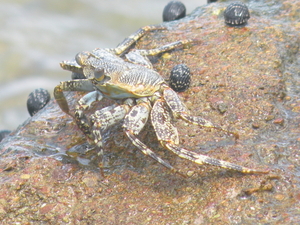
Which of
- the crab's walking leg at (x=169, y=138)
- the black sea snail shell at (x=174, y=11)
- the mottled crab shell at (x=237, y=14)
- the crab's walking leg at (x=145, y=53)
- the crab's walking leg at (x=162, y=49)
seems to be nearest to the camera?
the crab's walking leg at (x=169, y=138)

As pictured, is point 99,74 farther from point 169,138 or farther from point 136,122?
point 169,138

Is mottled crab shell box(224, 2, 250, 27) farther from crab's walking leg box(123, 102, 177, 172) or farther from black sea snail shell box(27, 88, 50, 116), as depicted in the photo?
black sea snail shell box(27, 88, 50, 116)

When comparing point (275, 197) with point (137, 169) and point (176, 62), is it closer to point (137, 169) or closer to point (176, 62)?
point (137, 169)

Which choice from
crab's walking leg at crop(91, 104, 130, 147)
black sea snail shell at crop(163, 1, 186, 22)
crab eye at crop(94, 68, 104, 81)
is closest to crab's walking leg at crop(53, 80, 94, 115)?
crab eye at crop(94, 68, 104, 81)

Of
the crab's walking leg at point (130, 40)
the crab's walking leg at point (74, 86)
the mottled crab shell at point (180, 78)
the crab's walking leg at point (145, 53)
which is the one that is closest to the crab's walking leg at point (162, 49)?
the crab's walking leg at point (145, 53)

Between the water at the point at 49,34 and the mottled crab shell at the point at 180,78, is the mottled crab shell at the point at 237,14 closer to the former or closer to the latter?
the mottled crab shell at the point at 180,78

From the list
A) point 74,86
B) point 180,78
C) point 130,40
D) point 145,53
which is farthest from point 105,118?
point 130,40

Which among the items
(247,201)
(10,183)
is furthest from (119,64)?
(247,201)
